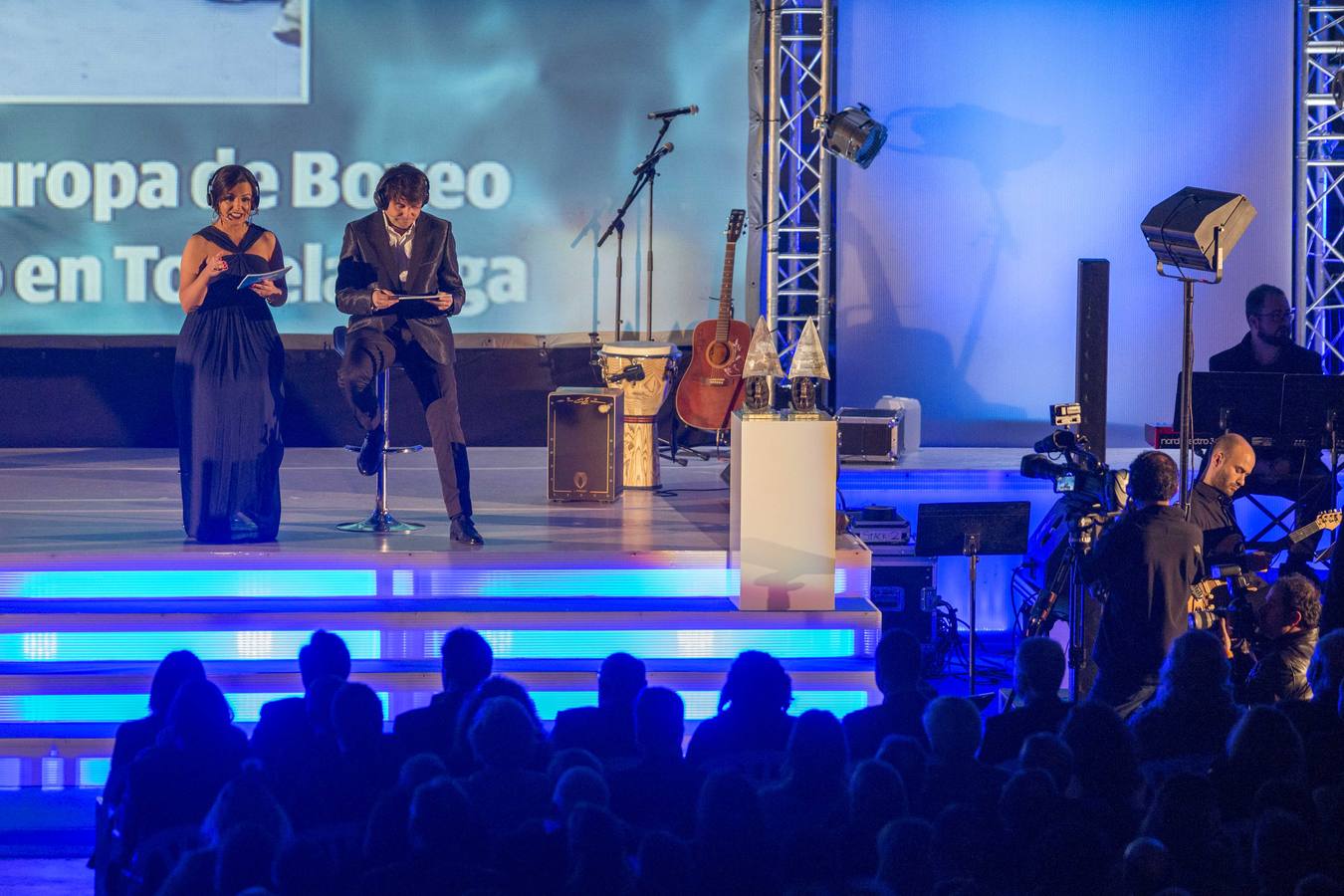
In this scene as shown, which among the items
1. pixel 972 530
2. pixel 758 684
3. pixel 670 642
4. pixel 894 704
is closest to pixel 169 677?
pixel 758 684

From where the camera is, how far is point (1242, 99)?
1015cm

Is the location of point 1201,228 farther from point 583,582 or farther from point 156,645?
point 156,645

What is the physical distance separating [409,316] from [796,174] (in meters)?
3.31

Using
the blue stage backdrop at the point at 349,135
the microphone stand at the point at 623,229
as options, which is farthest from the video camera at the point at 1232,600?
the blue stage backdrop at the point at 349,135

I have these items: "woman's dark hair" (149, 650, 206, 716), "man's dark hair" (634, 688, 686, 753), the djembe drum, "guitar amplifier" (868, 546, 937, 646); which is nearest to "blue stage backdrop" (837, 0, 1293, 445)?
the djembe drum

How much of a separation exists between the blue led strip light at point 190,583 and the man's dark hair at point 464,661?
2291 mm

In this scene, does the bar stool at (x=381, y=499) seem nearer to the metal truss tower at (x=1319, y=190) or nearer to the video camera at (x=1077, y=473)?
the video camera at (x=1077, y=473)

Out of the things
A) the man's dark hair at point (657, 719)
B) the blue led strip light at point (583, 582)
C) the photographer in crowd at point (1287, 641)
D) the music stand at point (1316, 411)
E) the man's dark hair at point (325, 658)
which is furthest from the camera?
the music stand at point (1316, 411)

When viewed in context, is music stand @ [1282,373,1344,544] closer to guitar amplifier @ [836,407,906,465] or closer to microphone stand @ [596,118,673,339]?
guitar amplifier @ [836,407,906,465]

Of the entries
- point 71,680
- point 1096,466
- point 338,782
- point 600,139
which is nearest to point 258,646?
point 71,680

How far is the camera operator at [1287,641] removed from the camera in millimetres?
5387

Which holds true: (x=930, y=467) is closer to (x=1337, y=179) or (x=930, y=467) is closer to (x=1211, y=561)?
(x=1211, y=561)

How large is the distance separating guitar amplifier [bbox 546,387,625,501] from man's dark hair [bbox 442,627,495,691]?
3724 millimetres

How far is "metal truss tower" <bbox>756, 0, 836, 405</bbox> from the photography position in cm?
951
